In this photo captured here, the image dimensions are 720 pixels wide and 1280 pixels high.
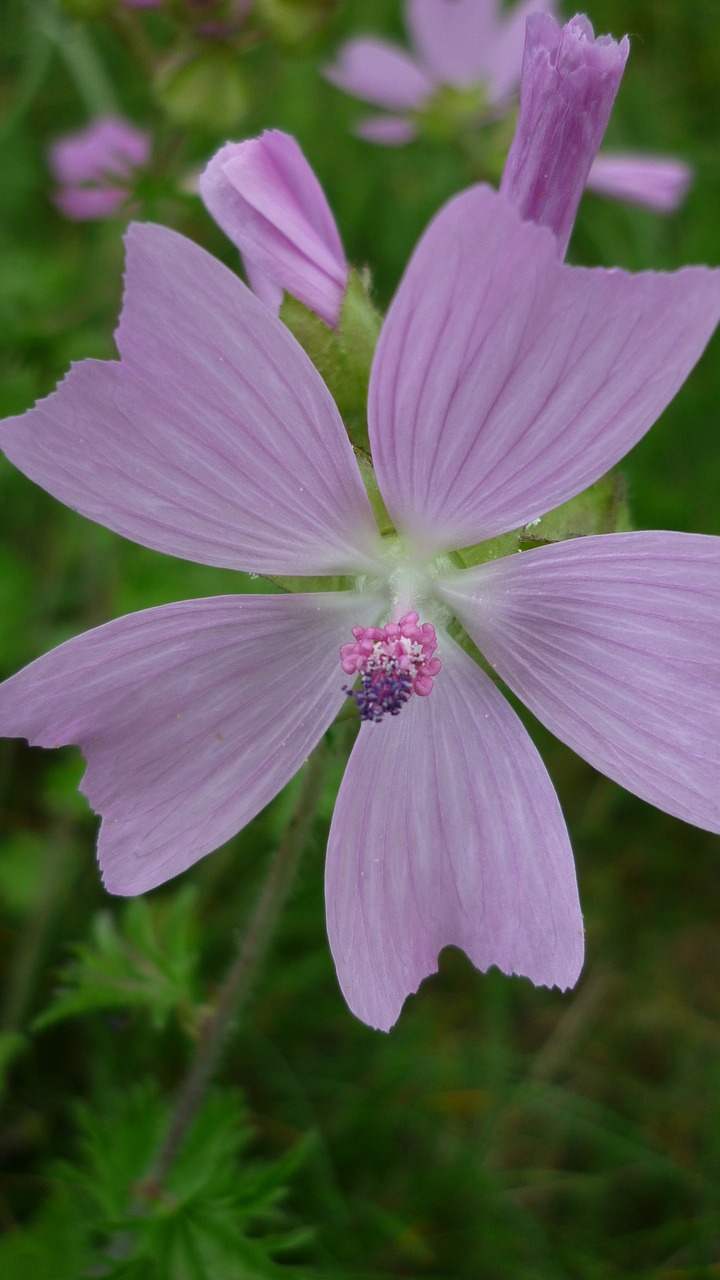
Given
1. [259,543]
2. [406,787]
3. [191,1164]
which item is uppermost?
[259,543]

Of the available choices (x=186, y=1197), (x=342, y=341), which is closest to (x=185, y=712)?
(x=342, y=341)

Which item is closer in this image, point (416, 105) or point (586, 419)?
point (586, 419)

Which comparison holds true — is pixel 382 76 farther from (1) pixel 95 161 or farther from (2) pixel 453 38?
(1) pixel 95 161

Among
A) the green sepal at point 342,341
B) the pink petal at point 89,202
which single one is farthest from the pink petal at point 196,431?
the pink petal at point 89,202

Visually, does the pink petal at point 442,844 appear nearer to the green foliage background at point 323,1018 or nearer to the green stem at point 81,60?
the green foliage background at point 323,1018


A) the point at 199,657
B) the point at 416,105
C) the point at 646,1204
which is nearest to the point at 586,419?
the point at 199,657

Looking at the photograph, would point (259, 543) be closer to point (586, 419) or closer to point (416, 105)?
point (586, 419)

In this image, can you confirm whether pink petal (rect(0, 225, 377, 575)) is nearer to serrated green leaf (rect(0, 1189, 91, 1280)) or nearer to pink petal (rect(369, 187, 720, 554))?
pink petal (rect(369, 187, 720, 554))
